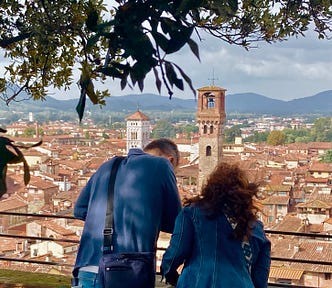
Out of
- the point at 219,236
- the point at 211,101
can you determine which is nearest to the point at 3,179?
the point at 219,236

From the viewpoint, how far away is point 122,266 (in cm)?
214

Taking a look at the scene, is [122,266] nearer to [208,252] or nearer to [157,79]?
[208,252]

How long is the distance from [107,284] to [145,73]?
0.99 meters

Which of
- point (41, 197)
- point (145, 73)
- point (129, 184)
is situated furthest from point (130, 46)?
point (41, 197)

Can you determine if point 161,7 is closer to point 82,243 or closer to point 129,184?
point 129,184

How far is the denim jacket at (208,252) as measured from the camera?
2.16m

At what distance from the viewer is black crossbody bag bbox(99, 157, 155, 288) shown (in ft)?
7.01

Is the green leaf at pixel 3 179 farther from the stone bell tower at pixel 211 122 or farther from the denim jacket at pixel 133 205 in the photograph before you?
the stone bell tower at pixel 211 122

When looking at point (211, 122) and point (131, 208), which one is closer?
point (131, 208)

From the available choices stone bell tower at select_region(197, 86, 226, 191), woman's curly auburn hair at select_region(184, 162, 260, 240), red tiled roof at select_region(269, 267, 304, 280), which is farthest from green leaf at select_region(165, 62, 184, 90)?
stone bell tower at select_region(197, 86, 226, 191)

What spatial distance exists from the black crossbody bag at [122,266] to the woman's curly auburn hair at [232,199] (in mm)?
283

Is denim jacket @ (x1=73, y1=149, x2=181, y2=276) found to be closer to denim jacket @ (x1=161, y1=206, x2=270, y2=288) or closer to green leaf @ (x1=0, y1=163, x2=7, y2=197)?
denim jacket @ (x1=161, y1=206, x2=270, y2=288)

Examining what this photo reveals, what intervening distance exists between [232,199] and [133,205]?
14.1 inches

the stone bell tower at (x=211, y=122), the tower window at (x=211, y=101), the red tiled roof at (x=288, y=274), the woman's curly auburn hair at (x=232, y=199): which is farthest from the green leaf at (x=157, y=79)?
the tower window at (x=211, y=101)
